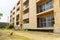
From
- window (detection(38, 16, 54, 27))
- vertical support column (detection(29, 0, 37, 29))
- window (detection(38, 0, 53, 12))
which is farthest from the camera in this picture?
vertical support column (detection(29, 0, 37, 29))

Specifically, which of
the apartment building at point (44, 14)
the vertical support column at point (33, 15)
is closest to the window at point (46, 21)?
the apartment building at point (44, 14)

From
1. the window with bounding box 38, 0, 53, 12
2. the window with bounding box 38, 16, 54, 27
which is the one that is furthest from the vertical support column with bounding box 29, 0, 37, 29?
the window with bounding box 38, 0, 53, 12

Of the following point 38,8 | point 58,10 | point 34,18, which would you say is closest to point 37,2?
point 38,8

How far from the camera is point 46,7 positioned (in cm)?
2916

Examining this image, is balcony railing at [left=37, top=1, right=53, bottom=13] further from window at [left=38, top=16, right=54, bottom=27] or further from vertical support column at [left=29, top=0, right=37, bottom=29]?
window at [left=38, top=16, right=54, bottom=27]

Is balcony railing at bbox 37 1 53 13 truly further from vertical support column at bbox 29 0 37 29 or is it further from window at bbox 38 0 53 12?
vertical support column at bbox 29 0 37 29

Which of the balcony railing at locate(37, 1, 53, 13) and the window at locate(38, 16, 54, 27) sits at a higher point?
the balcony railing at locate(37, 1, 53, 13)

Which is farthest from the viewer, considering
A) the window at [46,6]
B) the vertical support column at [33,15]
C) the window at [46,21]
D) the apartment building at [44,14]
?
the vertical support column at [33,15]

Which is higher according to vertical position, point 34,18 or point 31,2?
point 31,2

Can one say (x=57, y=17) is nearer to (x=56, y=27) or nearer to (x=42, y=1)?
(x=56, y=27)

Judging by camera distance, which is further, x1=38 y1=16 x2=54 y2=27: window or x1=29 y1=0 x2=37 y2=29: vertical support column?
x1=29 y1=0 x2=37 y2=29: vertical support column

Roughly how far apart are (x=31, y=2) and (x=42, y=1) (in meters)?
5.81

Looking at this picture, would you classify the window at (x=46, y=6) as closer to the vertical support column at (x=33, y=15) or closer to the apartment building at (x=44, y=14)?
the apartment building at (x=44, y=14)

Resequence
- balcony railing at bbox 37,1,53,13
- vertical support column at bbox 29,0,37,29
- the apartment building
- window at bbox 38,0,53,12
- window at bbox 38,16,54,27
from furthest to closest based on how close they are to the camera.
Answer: vertical support column at bbox 29,0,37,29, window at bbox 38,0,53,12, balcony railing at bbox 37,1,53,13, window at bbox 38,16,54,27, the apartment building
